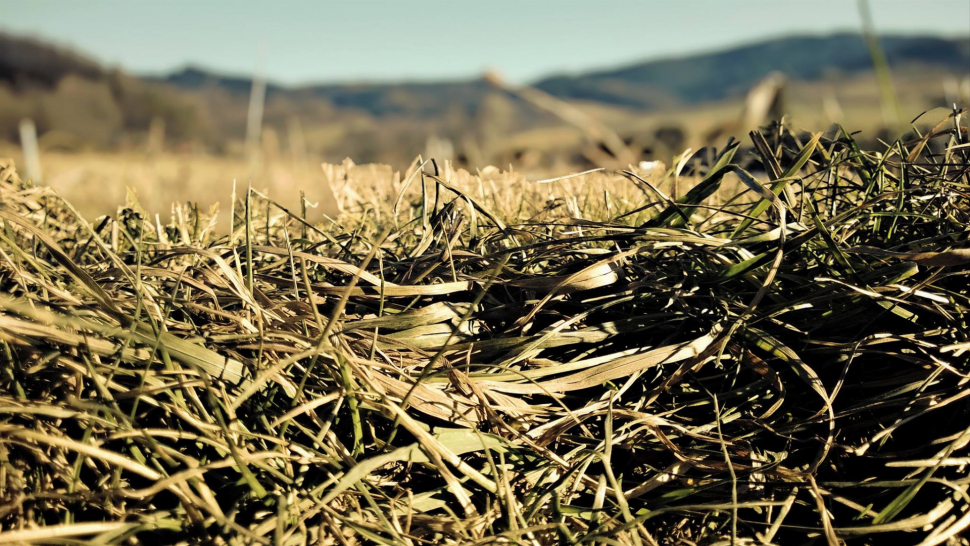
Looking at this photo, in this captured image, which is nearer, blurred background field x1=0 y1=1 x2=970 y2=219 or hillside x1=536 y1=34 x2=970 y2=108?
blurred background field x1=0 y1=1 x2=970 y2=219

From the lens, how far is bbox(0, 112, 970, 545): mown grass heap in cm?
59

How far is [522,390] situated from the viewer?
2.31ft

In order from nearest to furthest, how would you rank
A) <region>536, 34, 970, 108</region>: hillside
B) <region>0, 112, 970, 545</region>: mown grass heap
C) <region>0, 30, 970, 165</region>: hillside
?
<region>0, 112, 970, 545</region>: mown grass heap → <region>0, 30, 970, 165</region>: hillside → <region>536, 34, 970, 108</region>: hillside

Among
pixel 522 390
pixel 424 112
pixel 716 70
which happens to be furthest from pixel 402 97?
pixel 522 390

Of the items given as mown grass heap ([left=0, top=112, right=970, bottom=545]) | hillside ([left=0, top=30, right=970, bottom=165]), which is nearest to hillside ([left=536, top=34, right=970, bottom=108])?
hillside ([left=0, top=30, right=970, bottom=165])

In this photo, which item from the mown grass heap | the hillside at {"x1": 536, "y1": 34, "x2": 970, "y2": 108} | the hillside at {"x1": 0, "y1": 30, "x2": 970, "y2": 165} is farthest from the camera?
the hillside at {"x1": 536, "y1": 34, "x2": 970, "y2": 108}

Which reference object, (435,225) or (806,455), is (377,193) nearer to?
(435,225)

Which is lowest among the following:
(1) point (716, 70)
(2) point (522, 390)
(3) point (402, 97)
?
(2) point (522, 390)

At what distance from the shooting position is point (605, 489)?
66cm

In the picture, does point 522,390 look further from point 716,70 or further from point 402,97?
point 716,70

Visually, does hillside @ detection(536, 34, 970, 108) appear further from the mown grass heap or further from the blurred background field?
the mown grass heap

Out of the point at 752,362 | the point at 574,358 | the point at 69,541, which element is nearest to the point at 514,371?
the point at 574,358

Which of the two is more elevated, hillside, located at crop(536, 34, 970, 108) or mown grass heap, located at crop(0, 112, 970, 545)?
hillside, located at crop(536, 34, 970, 108)

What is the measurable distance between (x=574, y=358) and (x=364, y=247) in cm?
45
